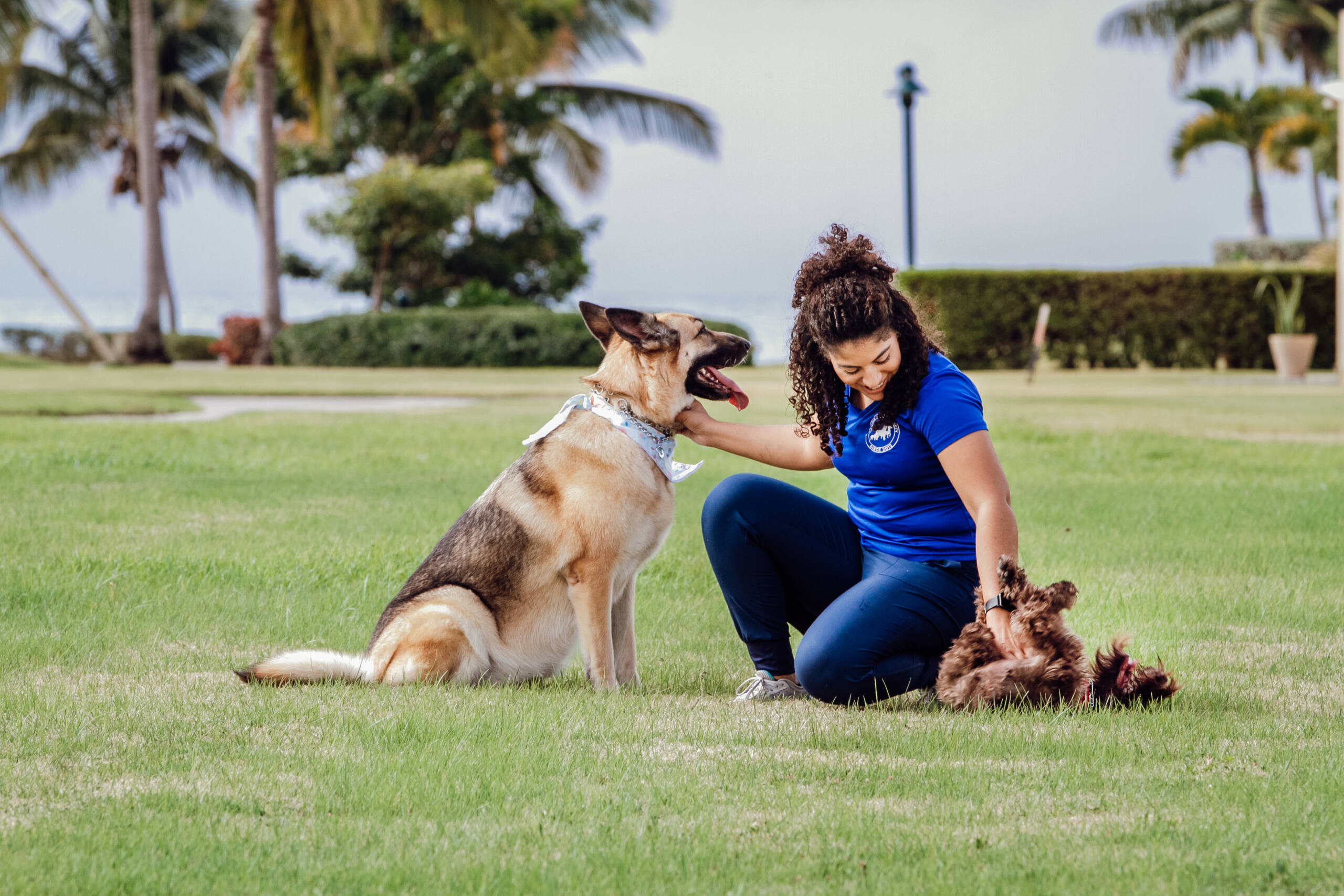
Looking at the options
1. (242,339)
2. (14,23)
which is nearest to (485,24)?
(242,339)

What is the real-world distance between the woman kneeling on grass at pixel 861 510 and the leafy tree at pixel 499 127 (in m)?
28.3

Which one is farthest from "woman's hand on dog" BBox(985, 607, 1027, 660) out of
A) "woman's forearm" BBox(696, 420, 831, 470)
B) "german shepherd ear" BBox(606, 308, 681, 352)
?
"german shepherd ear" BBox(606, 308, 681, 352)

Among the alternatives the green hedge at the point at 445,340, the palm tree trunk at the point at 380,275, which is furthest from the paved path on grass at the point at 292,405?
the palm tree trunk at the point at 380,275

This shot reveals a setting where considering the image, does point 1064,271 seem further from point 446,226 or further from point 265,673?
point 265,673

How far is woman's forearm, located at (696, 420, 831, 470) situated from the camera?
461cm

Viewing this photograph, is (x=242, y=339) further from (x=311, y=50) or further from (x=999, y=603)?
Answer: (x=999, y=603)

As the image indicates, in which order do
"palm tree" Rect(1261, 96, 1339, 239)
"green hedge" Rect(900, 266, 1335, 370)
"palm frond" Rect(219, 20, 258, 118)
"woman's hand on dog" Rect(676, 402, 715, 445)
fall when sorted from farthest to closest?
"palm tree" Rect(1261, 96, 1339, 239)
"palm frond" Rect(219, 20, 258, 118)
"green hedge" Rect(900, 266, 1335, 370)
"woman's hand on dog" Rect(676, 402, 715, 445)

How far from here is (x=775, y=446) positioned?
15.4 feet

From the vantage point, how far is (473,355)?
2881cm

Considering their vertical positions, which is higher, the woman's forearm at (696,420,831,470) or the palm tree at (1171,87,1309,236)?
the palm tree at (1171,87,1309,236)

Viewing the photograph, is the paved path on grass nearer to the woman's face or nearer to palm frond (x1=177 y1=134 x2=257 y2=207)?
the woman's face

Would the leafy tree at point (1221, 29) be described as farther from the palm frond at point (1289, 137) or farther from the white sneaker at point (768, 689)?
the white sneaker at point (768, 689)

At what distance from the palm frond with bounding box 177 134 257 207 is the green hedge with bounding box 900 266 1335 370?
27708 millimetres

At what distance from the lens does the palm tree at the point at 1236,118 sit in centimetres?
4009
